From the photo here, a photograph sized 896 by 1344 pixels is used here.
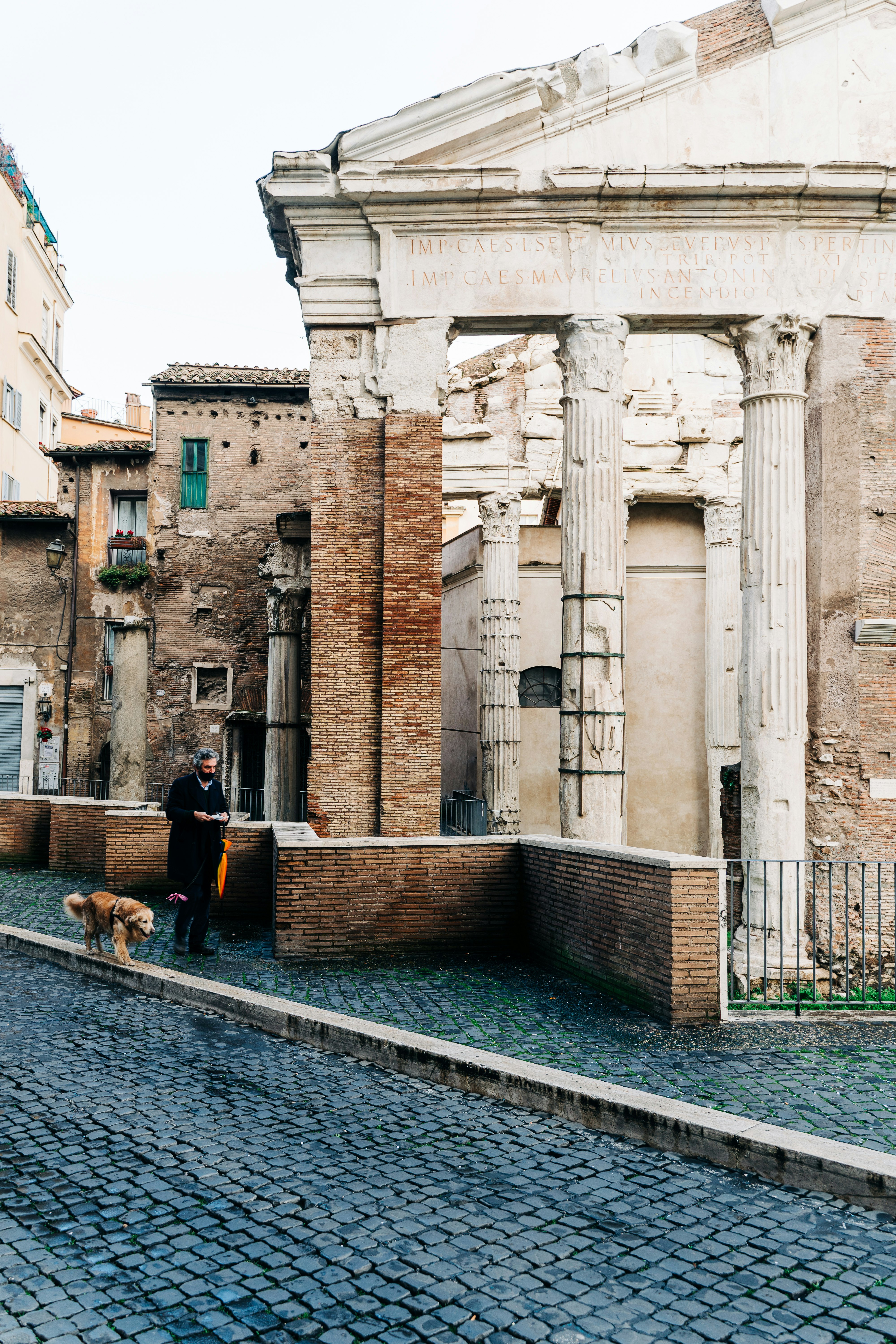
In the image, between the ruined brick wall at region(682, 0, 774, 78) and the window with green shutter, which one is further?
the window with green shutter

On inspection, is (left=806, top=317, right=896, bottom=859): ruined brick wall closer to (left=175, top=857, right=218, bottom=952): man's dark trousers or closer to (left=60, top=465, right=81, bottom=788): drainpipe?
(left=175, top=857, right=218, bottom=952): man's dark trousers

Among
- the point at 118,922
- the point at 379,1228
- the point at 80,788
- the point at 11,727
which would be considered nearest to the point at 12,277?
the point at 11,727

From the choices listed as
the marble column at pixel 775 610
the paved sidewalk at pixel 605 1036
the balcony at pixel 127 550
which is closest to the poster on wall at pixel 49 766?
the balcony at pixel 127 550

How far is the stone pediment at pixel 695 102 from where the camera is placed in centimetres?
1155

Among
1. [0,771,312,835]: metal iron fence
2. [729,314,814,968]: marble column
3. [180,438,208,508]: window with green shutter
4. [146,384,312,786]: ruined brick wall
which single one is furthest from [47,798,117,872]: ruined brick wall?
[180,438,208,508]: window with green shutter

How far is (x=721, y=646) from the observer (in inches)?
728

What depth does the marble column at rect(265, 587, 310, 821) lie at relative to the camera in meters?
18.0

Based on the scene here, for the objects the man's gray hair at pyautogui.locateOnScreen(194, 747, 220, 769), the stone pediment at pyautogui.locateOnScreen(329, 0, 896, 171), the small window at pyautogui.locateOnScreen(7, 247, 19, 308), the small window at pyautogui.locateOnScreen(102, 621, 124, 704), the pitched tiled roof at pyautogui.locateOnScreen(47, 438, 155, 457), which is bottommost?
the man's gray hair at pyautogui.locateOnScreen(194, 747, 220, 769)

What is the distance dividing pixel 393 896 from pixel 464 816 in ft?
33.5

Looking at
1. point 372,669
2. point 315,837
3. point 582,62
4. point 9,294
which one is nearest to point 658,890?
point 315,837

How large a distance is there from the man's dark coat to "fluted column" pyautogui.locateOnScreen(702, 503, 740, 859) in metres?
11.7

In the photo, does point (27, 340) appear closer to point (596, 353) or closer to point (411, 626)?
point (411, 626)

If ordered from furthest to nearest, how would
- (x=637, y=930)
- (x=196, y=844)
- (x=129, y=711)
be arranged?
(x=129, y=711) → (x=196, y=844) → (x=637, y=930)

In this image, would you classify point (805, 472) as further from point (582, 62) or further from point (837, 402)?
point (582, 62)
